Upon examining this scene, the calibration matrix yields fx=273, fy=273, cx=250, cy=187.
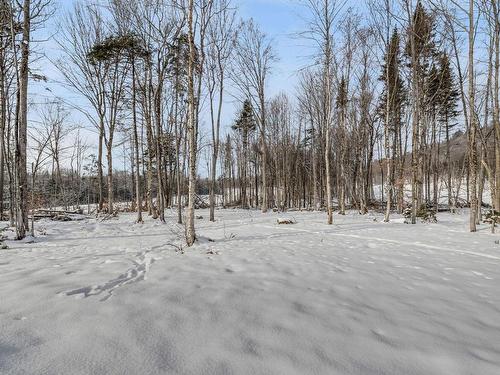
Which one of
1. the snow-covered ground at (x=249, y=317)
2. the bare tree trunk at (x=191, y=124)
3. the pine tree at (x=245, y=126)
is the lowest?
the snow-covered ground at (x=249, y=317)

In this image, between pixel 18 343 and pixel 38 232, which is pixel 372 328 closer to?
→ pixel 18 343

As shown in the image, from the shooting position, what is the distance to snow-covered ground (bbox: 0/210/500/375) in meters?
1.67

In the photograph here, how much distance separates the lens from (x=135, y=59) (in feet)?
41.7

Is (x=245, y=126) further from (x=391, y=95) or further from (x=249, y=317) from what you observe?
(x=249, y=317)

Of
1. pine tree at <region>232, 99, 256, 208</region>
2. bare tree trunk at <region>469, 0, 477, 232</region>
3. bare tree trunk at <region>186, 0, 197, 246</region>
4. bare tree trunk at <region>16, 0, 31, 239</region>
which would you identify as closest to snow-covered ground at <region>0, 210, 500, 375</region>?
bare tree trunk at <region>186, 0, 197, 246</region>

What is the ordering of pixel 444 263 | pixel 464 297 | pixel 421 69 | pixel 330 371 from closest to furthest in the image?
1. pixel 330 371
2. pixel 464 297
3. pixel 444 263
4. pixel 421 69

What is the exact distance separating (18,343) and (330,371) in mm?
1954

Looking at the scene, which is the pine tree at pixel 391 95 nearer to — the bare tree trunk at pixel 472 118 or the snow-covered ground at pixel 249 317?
the bare tree trunk at pixel 472 118

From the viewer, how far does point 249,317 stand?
2293 millimetres

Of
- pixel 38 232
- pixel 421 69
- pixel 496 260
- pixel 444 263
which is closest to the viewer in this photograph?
pixel 444 263

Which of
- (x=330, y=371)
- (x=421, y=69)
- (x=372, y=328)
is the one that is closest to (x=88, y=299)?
(x=330, y=371)

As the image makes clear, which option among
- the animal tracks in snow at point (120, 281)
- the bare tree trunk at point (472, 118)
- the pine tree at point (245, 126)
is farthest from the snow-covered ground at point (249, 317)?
the pine tree at point (245, 126)

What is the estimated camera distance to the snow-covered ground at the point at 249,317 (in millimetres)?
1668

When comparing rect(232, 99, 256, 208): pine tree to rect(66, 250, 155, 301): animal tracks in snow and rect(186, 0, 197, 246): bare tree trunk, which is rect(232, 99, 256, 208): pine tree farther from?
rect(66, 250, 155, 301): animal tracks in snow
